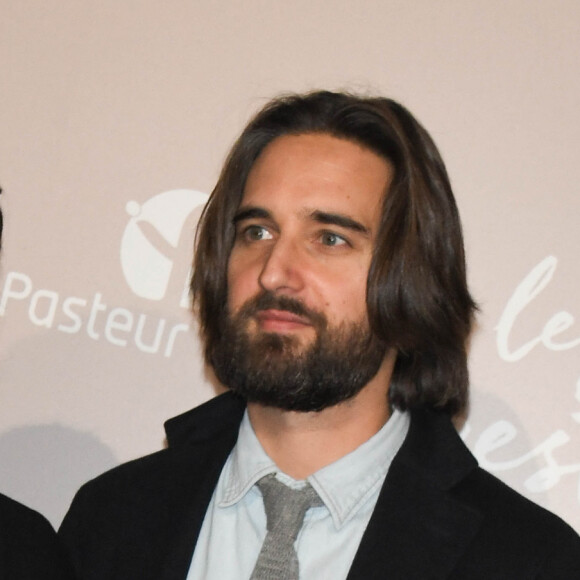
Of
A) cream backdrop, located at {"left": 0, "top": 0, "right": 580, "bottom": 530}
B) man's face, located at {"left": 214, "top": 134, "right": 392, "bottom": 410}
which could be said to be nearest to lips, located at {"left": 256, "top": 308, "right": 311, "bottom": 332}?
man's face, located at {"left": 214, "top": 134, "right": 392, "bottom": 410}

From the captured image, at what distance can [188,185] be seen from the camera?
341cm

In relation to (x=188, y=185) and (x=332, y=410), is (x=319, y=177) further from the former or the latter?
(x=188, y=185)

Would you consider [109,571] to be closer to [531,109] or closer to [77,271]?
[77,271]

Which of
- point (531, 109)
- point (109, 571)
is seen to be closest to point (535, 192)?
point (531, 109)

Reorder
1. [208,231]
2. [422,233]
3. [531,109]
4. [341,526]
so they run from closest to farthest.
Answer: [341,526] < [422,233] < [208,231] < [531,109]

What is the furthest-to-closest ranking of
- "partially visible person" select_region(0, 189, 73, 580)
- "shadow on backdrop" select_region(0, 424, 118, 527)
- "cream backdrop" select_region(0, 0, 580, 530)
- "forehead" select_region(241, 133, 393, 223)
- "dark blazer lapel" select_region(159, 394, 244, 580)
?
"shadow on backdrop" select_region(0, 424, 118, 527), "cream backdrop" select_region(0, 0, 580, 530), "forehead" select_region(241, 133, 393, 223), "dark blazer lapel" select_region(159, 394, 244, 580), "partially visible person" select_region(0, 189, 73, 580)

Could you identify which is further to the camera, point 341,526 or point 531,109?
point 531,109

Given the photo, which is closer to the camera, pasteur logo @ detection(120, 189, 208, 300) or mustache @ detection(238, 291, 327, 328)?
mustache @ detection(238, 291, 327, 328)

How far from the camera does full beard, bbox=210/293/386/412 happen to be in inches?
104

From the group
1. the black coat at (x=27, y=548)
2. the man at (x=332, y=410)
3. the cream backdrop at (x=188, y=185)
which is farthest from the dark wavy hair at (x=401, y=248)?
the black coat at (x=27, y=548)

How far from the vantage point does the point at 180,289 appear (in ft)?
11.1

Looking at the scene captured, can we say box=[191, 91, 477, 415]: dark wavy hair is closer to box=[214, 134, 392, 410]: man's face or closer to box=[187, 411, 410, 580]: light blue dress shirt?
box=[214, 134, 392, 410]: man's face

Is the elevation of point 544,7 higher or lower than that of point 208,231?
higher

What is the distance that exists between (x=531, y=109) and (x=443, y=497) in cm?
119
